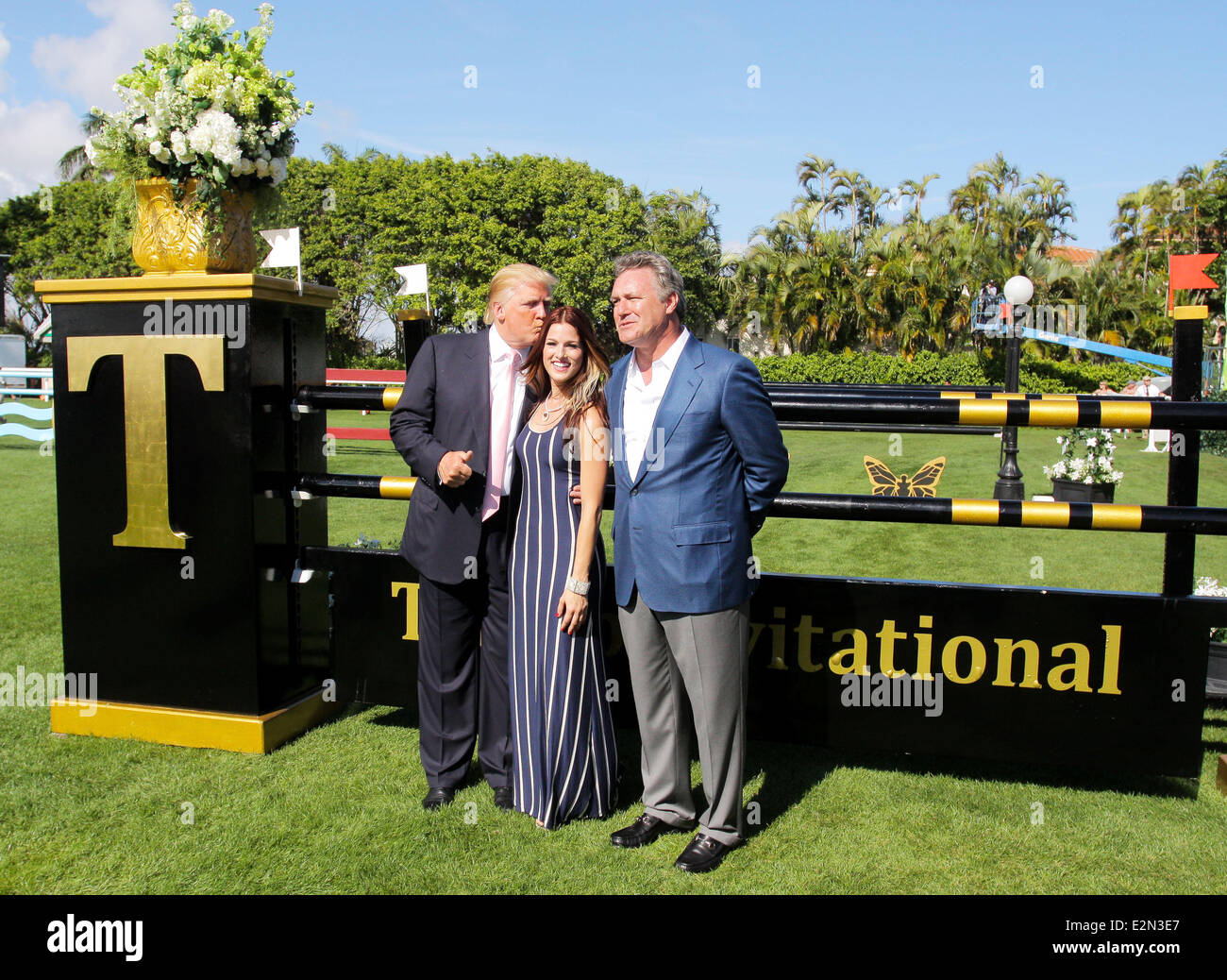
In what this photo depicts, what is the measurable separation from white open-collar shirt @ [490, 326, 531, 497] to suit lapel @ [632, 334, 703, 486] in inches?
25.3

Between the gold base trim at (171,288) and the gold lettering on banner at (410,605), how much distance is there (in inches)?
49.3

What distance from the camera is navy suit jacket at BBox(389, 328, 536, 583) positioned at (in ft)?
11.7

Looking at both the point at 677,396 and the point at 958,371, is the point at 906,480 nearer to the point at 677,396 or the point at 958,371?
the point at 677,396

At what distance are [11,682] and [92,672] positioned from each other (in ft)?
2.98

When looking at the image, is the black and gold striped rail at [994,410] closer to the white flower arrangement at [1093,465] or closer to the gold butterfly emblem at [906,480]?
the gold butterfly emblem at [906,480]

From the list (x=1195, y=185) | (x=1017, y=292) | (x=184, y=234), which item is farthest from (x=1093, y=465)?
(x=1195, y=185)

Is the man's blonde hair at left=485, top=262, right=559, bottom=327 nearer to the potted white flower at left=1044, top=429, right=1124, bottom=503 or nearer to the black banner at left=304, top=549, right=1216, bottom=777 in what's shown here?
the black banner at left=304, top=549, right=1216, bottom=777

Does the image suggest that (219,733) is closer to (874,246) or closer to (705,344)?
(705,344)

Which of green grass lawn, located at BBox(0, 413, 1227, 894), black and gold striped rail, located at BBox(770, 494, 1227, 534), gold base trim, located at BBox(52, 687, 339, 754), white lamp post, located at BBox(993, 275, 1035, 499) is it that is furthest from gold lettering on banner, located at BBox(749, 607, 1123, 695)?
white lamp post, located at BBox(993, 275, 1035, 499)

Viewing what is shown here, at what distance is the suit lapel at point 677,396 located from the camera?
3.08m

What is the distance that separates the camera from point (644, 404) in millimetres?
3229

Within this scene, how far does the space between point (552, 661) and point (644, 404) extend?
950 mm
